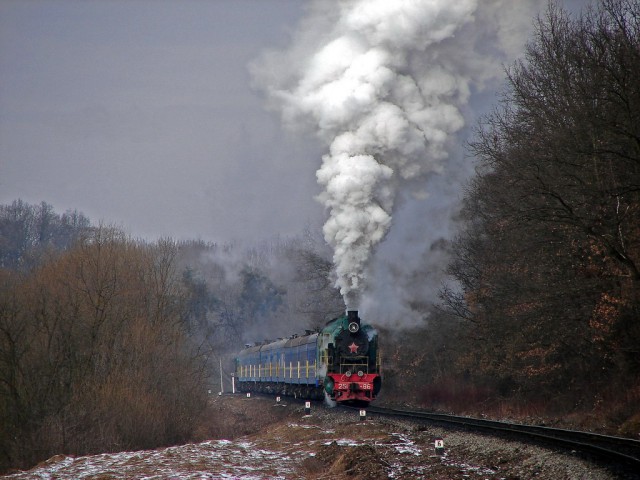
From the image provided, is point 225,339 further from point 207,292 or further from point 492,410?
point 492,410

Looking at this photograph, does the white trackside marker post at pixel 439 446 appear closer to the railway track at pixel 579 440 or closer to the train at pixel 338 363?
the railway track at pixel 579 440

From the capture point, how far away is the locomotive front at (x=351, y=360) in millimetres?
28828

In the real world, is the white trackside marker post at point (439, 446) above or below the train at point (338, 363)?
below

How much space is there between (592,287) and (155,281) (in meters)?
26.4

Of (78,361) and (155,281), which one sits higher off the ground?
(155,281)

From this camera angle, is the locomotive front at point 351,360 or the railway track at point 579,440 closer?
the railway track at point 579,440

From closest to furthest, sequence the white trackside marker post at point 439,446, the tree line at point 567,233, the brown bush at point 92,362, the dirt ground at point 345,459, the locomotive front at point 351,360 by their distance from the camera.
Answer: the dirt ground at point 345,459, the white trackside marker post at point 439,446, the tree line at point 567,233, the brown bush at point 92,362, the locomotive front at point 351,360

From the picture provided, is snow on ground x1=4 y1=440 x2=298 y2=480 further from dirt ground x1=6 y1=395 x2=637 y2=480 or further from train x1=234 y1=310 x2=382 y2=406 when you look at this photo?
train x1=234 y1=310 x2=382 y2=406

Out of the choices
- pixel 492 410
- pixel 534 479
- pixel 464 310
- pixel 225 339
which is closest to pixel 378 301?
pixel 464 310

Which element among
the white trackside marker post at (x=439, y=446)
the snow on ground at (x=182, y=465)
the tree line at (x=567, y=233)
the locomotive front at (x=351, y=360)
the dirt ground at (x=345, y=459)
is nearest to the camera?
the dirt ground at (x=345, y=459)

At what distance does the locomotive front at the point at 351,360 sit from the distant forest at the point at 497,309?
4029 millimetres

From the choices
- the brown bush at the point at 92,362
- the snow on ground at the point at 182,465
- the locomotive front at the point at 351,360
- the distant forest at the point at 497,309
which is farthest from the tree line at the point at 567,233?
the brown bush at the point at 92,362

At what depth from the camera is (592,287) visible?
22391mm

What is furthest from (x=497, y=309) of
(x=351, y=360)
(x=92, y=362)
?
(x=92, y=362)
